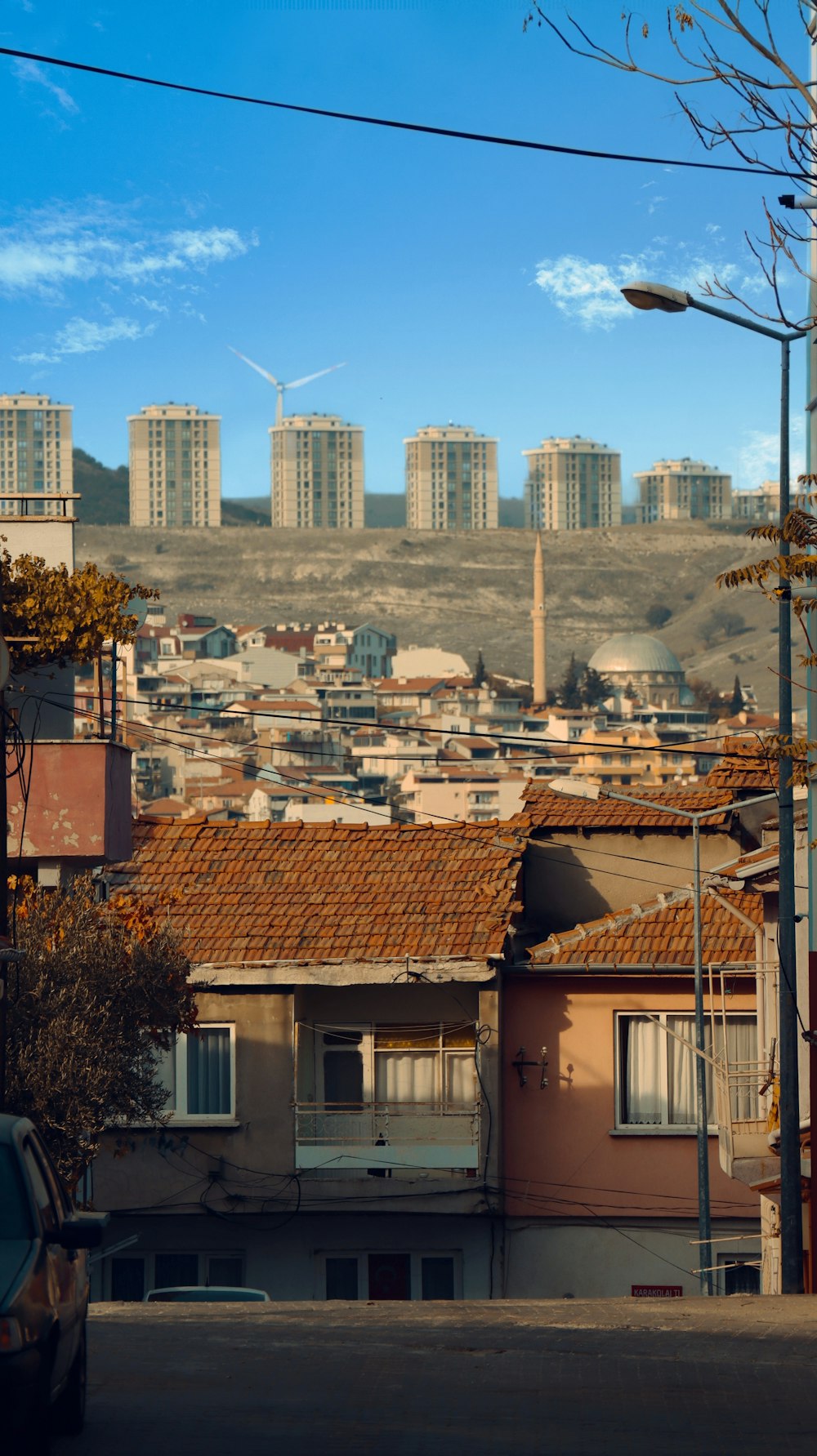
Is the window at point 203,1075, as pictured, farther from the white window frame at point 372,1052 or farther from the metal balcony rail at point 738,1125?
the metal balcony rail at point 738,1125

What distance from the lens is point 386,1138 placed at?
81.6ft

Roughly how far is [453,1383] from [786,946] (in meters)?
8.70

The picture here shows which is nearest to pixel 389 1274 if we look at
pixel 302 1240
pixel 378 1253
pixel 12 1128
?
pixel 378 1253

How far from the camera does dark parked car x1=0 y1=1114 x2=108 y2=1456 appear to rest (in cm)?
709

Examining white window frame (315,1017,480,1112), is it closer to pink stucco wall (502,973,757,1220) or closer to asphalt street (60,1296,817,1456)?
pink stucco wall (502,973,757,1220)

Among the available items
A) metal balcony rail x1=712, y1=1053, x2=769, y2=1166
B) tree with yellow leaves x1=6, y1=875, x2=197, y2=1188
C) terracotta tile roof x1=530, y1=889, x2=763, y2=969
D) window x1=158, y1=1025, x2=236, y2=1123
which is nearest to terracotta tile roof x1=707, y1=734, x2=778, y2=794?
terracotta tile roof x1=530, y1=889, x2=763, y2=969

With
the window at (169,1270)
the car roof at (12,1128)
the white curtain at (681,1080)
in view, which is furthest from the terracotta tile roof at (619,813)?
the car roof at (12,1128)

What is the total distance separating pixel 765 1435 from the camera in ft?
27.9

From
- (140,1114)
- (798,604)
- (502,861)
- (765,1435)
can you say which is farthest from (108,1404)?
(502,861)

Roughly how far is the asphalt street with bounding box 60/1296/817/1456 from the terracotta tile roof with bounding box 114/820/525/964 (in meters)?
11.7

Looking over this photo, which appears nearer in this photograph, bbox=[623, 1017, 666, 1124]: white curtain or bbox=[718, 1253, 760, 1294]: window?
bbox=[718, 1253, 760, 1294]: window

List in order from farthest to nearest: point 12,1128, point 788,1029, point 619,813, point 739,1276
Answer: point 619,813 < point 739,1276 < point 788,1029 < point 12,1128

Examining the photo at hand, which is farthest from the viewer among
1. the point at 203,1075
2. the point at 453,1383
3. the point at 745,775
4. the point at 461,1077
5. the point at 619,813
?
the point at 745,775

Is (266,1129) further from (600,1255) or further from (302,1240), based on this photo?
(600,1255)
